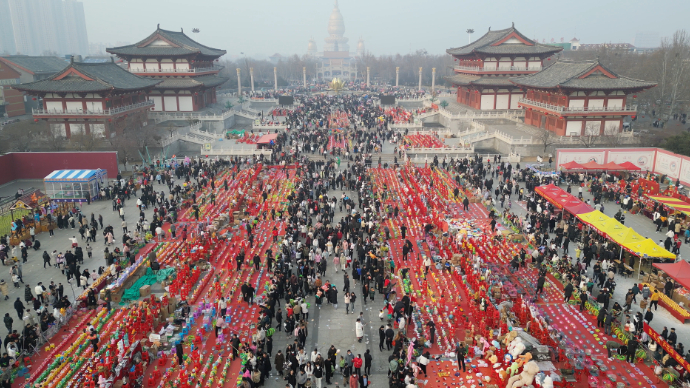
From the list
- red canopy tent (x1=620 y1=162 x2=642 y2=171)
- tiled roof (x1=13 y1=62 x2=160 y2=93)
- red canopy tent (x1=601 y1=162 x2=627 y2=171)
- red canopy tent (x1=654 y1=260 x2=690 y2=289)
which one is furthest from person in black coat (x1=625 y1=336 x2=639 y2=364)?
tiled roof (x1=13 y1=62 x2=160 y2=93)

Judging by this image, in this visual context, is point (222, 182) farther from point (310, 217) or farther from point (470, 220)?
point (470, 220)

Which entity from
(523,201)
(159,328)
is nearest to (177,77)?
(523,201)

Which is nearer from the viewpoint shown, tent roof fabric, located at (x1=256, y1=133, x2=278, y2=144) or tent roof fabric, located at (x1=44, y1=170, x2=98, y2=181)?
tent roof fabric, located at (x1=44, y1=170, x2=98, y2=181)

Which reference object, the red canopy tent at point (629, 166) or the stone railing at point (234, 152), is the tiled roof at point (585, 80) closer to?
the red canopy tent at point (629, 166)

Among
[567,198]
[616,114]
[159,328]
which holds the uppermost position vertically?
[616,114]

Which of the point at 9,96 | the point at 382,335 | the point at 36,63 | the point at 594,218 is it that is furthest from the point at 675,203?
the point at 36,63

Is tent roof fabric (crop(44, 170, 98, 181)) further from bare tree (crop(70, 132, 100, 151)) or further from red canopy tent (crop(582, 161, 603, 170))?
red canopy tent (crop(582, 161, 603, 170))
